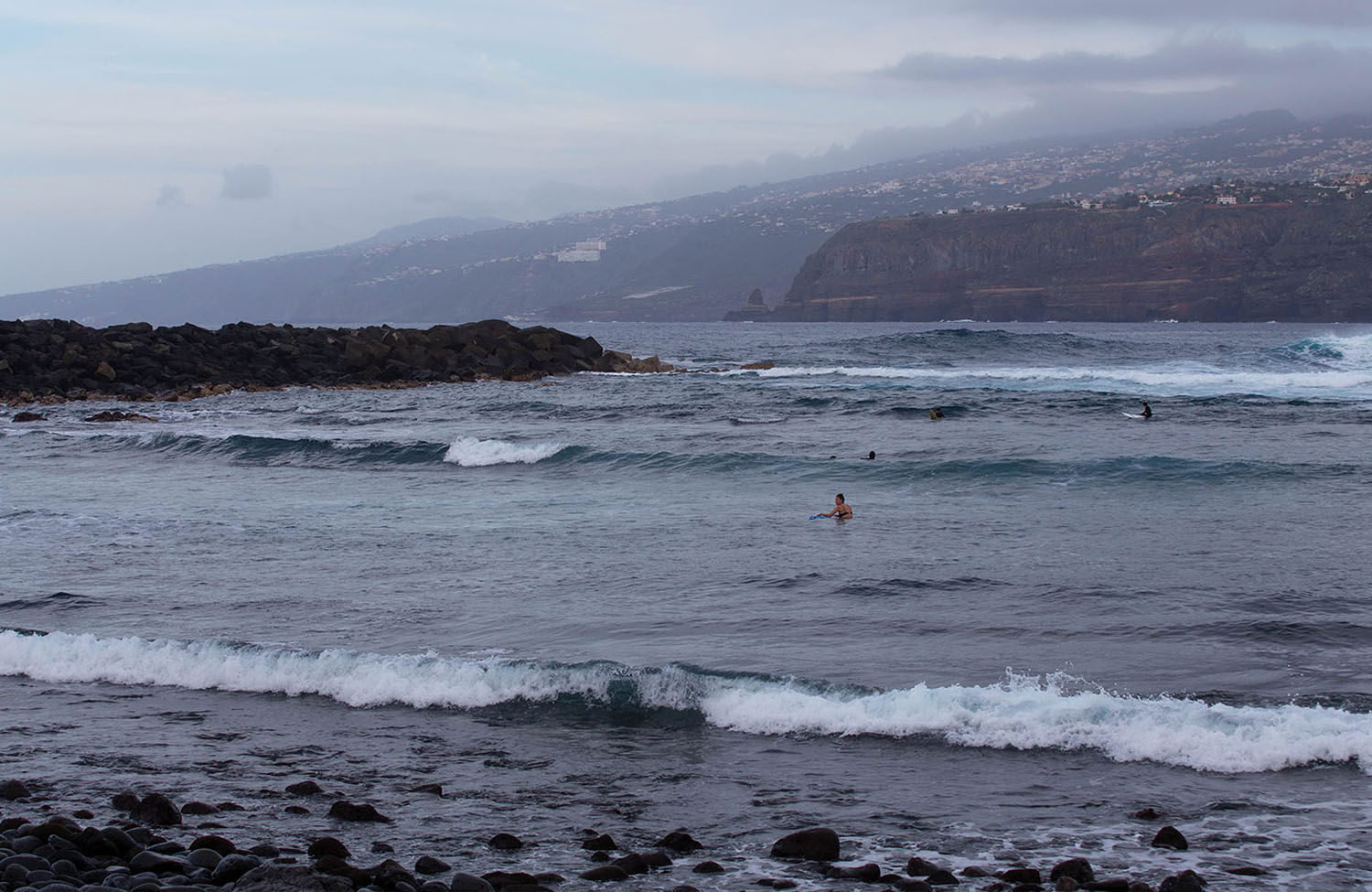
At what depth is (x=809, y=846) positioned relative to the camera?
5.55 metres

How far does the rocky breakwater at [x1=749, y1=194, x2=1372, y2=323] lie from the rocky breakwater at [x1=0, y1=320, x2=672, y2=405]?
256ft

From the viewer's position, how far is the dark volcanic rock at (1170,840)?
18.4 feet

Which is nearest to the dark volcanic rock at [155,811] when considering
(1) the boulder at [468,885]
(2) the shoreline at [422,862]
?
(2) the shoreline at [422,862]

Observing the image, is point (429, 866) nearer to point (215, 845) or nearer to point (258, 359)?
point (215, 845)

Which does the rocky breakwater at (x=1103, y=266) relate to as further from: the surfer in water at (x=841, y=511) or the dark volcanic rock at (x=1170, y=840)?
the dark volcanic rock at (x=1170, y=840)

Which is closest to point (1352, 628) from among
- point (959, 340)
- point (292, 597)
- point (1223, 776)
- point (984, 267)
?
point (1223, 776)

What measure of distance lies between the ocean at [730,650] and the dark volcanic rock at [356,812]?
11 cm

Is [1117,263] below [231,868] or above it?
above

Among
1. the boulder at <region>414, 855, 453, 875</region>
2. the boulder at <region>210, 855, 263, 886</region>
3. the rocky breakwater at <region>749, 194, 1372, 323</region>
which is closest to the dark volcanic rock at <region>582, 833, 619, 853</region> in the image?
the boulder at <region>414, 855, 453, 875</region>

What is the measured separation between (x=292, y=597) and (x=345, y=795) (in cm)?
559

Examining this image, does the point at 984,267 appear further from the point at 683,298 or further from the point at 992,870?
the point at 992,870

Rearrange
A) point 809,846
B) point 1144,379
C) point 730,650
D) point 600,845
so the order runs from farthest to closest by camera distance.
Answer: point 1144,379 < point 730,650 < point 600,845 < point 809,846

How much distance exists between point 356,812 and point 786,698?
3069mm

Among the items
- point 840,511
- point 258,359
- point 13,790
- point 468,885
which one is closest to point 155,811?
Answer: point 13,790
